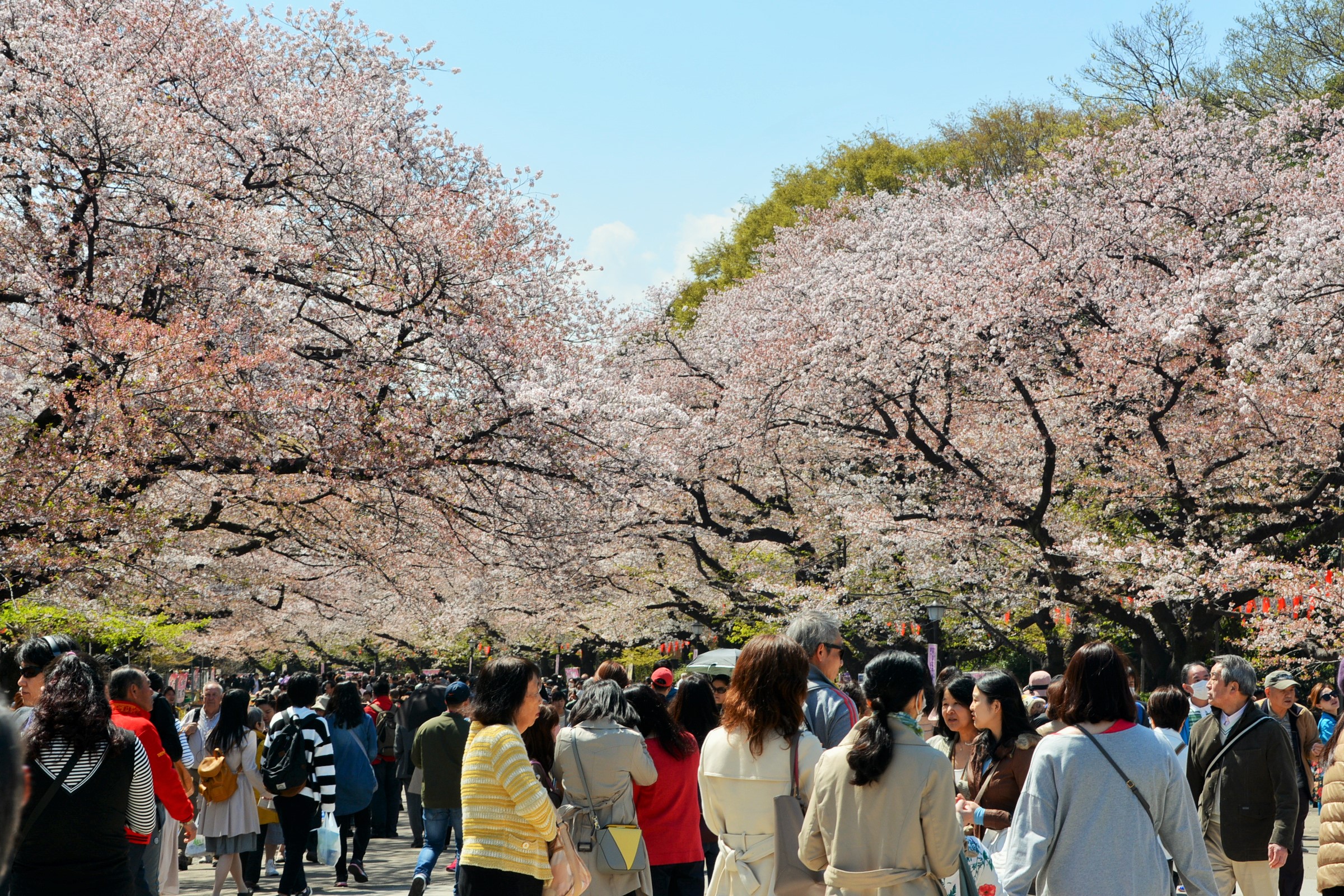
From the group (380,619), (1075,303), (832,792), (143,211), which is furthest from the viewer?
(380,619)

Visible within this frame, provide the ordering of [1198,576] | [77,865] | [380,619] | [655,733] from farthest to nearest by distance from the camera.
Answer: [380,619]
[1198,576]
[655,733]
[77,865]

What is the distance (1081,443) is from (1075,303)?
7.39 feet

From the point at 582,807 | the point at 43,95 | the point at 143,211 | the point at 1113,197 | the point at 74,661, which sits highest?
the point at 1113,197

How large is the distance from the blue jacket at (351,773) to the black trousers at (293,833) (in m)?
0.78

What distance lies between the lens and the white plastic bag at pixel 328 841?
8.78 m

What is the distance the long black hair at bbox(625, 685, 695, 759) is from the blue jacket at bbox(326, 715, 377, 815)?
4461mm

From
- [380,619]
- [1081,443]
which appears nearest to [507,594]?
[380,619]

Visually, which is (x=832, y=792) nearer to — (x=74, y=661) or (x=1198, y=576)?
(x=74, y=661)

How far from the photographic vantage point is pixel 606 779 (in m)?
5.46

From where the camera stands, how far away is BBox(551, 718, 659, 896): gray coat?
545 cm

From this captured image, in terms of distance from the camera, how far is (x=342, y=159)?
1150 centimetres

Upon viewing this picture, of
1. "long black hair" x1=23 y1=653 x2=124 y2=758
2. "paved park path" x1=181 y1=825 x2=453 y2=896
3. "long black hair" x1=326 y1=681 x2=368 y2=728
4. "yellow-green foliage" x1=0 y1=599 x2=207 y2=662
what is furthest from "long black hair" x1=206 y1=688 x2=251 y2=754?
"long black hair" x1=23 y1=653 x2=124 y2=758

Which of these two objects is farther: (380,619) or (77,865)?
(380,619)

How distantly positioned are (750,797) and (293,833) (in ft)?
18.2
